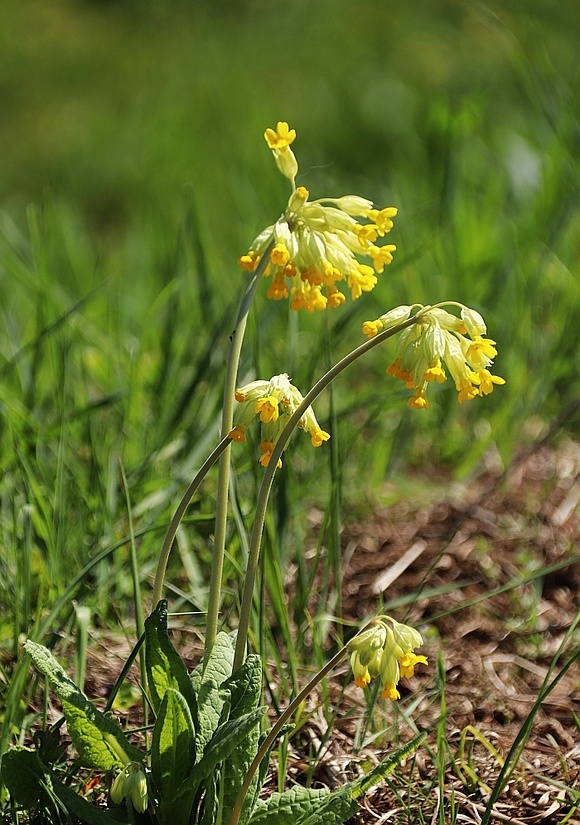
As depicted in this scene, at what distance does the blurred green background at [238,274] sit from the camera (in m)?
2.30

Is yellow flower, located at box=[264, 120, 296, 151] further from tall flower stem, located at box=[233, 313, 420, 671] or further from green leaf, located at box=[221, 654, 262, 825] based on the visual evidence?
green leaf, located at box=[221, 654, 262, 825]

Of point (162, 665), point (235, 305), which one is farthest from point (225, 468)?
point (235, 305)

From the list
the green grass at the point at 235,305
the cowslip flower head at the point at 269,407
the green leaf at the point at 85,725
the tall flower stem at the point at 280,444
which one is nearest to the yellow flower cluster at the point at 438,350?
the tall flower stem at the point at 280,444

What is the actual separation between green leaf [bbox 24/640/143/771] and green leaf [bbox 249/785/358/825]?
0.19m

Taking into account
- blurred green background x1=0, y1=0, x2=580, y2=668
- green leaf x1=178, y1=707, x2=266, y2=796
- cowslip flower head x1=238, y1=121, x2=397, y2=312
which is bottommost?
blurred green background x1=0, y1=0, x2=580, y2=668

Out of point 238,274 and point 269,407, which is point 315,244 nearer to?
point 269,407

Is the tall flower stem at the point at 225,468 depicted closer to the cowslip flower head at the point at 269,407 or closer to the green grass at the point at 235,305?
the cowslip flower head at the point at 269,407

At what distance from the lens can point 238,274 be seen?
12.2ft

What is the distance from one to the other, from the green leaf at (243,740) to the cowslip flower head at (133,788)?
0.38 ft

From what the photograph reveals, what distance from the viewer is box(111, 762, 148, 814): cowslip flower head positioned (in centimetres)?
142

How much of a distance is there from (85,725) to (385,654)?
433 millimetres

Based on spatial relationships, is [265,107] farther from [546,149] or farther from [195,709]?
[195,709]

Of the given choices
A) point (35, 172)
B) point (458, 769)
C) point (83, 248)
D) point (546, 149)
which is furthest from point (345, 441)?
point (35, 172)

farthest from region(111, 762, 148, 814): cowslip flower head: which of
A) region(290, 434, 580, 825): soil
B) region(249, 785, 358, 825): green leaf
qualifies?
region(290, 434, 580, 825): soil
